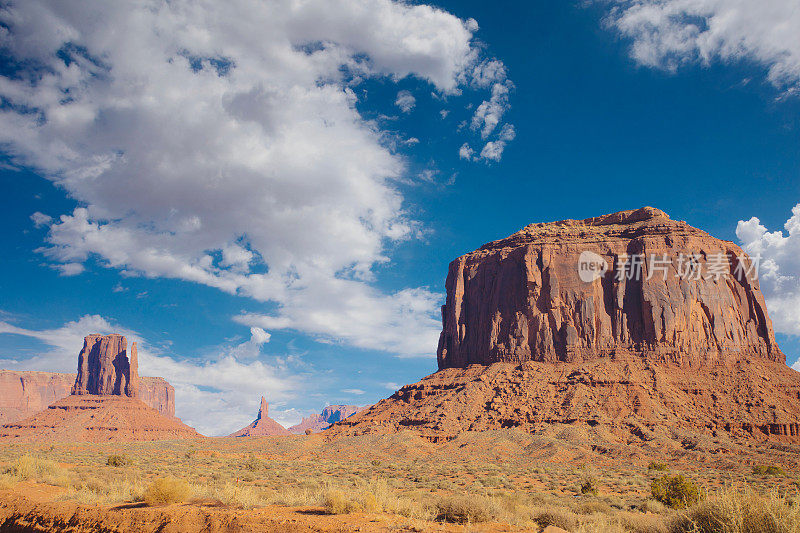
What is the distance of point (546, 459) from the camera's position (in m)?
47.6

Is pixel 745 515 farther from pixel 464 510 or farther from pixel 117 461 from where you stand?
pixel 117 461

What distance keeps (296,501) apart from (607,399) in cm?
5749

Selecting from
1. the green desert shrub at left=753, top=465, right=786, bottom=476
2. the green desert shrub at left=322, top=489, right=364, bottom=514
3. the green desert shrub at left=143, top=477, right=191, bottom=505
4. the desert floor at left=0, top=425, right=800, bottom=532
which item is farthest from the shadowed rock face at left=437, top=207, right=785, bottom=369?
the green desert shrub at left=143, top=477, right=191, bottom=505

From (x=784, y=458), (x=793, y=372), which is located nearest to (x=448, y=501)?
(x=784, y=458)

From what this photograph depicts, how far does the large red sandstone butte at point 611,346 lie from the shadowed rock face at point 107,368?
10597cm

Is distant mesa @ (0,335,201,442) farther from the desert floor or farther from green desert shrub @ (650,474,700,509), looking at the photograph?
green desert shrub @ (650,474,700,509)

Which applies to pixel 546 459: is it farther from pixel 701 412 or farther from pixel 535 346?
pixel 535 346

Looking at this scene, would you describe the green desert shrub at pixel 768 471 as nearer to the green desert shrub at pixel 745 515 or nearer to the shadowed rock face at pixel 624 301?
the green desert shrub at pixel 745 515

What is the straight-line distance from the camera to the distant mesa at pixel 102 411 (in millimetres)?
113750

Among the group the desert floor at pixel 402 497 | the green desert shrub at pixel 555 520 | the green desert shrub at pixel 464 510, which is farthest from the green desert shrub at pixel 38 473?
the green desert shrub at pixel 555 520

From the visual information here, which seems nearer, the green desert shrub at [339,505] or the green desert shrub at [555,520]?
the green desert shrub at [339,505]

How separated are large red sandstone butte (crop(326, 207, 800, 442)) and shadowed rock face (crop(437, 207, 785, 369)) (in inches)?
7.7

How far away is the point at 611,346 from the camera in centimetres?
7338

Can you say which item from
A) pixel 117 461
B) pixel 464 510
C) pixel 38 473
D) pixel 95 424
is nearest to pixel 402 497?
pixel 464 510
